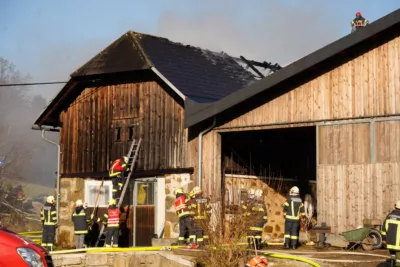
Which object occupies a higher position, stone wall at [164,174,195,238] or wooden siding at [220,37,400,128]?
wooden siding at [220,37,400,128]

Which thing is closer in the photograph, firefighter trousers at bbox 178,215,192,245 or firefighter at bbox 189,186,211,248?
firefighter at bbox 189,186,211,248

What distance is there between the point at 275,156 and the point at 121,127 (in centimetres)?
551

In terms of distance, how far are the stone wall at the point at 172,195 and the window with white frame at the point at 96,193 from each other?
2704 mm

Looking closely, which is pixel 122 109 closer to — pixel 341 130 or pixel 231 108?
pixel 231 108

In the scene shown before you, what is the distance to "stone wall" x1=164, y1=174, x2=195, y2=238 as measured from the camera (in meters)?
21.7

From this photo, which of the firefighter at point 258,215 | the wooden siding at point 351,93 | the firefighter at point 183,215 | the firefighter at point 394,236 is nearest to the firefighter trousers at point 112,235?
the firefighter at point 183,215

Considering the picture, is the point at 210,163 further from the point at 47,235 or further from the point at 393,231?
the point at 393,231

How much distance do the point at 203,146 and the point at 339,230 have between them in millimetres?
5151

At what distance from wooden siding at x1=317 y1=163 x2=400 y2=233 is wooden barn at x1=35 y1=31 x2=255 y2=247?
4.54m

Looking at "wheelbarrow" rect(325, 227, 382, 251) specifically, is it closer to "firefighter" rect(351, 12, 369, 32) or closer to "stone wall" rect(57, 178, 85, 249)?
"firefighter" rect(351, 12, 369, 32)

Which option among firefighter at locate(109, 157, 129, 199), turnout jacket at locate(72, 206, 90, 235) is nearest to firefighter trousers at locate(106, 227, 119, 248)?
turnout jacket at locate(72, 206, 90, 235)

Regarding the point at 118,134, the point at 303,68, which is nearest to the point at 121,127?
the point at 118,134

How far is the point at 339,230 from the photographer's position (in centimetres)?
1862

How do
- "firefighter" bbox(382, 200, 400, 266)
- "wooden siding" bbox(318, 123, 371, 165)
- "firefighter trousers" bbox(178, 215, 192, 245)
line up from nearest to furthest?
"firefighter" bbox(382, 200, 400, 266) < "wooden siding" bbox(318, 123, 371, 165) < "firefighter trousers" bbox(178, 215, 192, 245)
